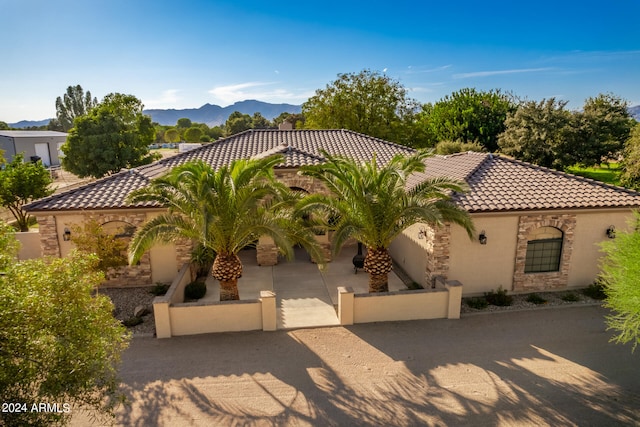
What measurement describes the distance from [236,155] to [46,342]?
53.3 feet

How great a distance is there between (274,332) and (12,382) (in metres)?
7.67

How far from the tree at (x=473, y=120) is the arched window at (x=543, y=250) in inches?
1071

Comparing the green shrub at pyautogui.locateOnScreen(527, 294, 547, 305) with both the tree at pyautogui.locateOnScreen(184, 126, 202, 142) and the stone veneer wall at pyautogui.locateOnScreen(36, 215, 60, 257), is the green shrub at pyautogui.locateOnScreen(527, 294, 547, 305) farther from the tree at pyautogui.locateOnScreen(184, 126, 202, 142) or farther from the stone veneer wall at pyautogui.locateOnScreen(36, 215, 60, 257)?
the tree at pyautogui.locateOnScreen(184, 126, 202, 142)

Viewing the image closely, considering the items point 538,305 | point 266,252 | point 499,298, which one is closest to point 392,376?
point 499,298

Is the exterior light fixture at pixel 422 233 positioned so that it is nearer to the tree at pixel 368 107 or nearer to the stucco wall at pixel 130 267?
the stucco wall at pixel 130 267

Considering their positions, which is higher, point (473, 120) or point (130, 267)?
point (473, 120)

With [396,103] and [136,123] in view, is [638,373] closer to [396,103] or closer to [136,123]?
[396,103]

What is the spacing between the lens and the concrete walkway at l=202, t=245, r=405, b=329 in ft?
41.5

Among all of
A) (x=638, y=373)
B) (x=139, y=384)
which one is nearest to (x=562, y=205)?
(x=638, y=373)

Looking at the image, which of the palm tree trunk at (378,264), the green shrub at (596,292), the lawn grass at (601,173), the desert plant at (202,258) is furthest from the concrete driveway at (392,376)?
the lawn grass at (601,173)

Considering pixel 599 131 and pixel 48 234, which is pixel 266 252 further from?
pixel 599 131

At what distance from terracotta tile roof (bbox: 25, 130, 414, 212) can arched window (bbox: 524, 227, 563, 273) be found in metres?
8.38

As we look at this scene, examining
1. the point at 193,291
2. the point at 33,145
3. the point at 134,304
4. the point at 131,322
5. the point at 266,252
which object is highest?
the point at 33,145

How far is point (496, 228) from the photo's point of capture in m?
13.5
